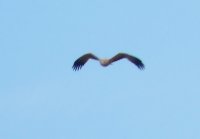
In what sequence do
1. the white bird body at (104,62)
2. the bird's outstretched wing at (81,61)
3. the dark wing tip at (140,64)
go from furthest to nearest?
the bird's outstretched wing at (81,61) → the dark wing tip at (140,64) → the white bird body at (104,62)

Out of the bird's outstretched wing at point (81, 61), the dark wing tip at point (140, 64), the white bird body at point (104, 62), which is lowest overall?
the white bird body at point (104, 62)

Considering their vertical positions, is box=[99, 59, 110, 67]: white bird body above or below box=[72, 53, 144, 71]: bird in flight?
below

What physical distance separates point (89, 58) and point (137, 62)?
2.94 meters

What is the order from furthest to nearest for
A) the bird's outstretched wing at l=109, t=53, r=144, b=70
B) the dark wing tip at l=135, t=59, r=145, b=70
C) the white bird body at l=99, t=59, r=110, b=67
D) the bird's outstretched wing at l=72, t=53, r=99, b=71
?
the bird's outstretched wing at l=72, t=53, r=99, b=71, the dark wing tip at l=135, t=59, r=145, b=70, the bird's outstretched wing at l=109, t=53, r=144, b=70, the white bird body at l=99, t=59, r=110, b=67

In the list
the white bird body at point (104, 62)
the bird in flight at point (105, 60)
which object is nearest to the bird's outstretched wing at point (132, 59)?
the bird in flight at point (105, 60)

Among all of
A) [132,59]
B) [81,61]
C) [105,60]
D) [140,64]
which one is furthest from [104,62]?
[81,61]

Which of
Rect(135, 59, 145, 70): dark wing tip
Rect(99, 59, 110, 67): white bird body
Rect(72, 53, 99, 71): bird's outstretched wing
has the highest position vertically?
Rect(72, 53, 99, 71): bird's outstretched wing

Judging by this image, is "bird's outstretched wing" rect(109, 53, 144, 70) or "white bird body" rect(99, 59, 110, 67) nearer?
"white bird body" rect(99, 59, 110, 67)

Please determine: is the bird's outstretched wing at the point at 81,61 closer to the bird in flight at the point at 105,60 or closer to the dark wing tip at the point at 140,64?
the bird in flight at the point at 105,60

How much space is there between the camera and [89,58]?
65.6 m

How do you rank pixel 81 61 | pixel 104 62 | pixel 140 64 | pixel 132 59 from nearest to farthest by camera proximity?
pixel 104 62, pixel 132 59, pixel 140 64, pixel 81 61

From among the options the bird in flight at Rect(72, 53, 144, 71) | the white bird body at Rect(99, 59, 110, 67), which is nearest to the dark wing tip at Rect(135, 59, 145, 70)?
the bird in flight at Rect(72, 53, 144, 71)

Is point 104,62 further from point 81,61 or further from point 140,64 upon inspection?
point 81,61

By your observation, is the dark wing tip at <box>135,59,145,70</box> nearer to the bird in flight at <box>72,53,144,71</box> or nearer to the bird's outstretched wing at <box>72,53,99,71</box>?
the bird in flight at <box>72,53,144,71</box>
